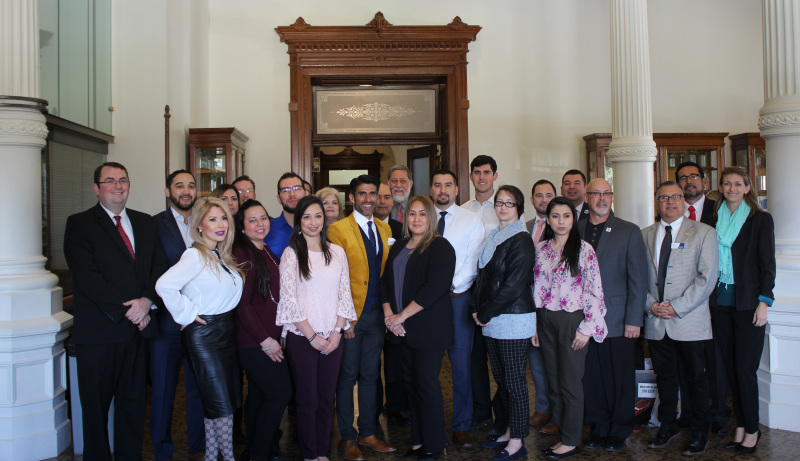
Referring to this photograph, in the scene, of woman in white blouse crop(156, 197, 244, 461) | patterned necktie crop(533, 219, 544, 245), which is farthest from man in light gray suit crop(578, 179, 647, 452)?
woman in white blouse crop(156, 197, 244, 461)

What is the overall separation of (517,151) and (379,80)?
6.57ft

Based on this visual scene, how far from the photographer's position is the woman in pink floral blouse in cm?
346

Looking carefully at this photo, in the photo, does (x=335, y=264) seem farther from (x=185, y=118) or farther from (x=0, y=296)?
(x=185, y=118)

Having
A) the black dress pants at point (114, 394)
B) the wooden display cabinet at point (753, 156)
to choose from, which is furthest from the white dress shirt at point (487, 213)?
the wooden display cabinet at point (753, 156)

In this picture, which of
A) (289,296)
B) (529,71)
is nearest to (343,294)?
(289,296)

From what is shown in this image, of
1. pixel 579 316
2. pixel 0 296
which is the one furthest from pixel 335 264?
pixel 0 296

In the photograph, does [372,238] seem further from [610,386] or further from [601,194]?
[610,386]

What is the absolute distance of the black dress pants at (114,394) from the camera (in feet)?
10.6

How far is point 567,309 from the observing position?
346cm

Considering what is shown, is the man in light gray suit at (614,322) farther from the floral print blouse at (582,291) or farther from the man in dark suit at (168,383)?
the man in dark suit at (168,383)

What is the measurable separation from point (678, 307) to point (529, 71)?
5.21 metres

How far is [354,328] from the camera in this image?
355cm

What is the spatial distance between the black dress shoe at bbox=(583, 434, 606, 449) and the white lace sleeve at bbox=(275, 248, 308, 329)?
1830 mm

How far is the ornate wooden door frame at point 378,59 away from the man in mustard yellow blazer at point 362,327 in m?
4.28
